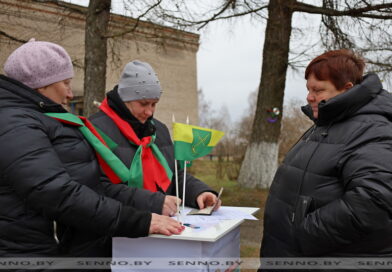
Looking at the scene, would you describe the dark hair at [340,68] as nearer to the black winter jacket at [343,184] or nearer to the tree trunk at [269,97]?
the black winter jacket at [343,184]

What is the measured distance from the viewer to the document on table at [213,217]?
1742 millimetres

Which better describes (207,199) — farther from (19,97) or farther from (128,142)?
(19,97)

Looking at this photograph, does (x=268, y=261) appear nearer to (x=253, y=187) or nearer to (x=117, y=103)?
(x=117, y=103)

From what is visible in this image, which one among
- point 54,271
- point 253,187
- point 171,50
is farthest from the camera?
point 171,50

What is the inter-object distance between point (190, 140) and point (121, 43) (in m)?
6.78

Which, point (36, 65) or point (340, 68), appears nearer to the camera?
point (36, 65)

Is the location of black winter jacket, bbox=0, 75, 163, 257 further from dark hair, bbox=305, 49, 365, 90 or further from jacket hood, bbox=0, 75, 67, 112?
dark hair, bbox=305, 49, 365, 90

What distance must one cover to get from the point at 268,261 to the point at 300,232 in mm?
394

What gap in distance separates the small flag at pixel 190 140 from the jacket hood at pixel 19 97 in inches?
23.0

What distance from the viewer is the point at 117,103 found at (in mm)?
2141

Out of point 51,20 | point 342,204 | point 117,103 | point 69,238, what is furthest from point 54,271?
point 51,20

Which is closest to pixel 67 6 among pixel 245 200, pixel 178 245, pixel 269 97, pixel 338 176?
pixel 269 97

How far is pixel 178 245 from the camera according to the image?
62.2 inches

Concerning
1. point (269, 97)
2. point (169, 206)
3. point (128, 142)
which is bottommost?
point (169, 206)
